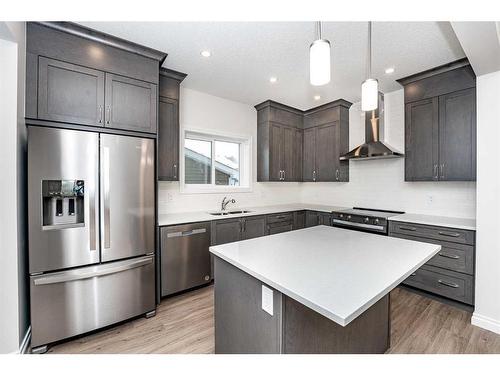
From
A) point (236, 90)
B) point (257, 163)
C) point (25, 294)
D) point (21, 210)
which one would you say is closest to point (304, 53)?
point (236, 90)

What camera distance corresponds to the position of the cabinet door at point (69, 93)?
6.04 ft

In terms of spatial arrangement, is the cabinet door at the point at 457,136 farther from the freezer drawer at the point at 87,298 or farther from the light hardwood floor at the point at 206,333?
the freezer drawer at the point at 87,298

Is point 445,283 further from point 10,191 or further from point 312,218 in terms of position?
point 10,191

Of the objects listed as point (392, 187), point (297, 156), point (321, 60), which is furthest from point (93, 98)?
point (392, 187)

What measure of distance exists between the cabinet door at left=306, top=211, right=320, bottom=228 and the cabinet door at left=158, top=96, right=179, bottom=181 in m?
2.29

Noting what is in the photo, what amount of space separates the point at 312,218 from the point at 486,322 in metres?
2.25

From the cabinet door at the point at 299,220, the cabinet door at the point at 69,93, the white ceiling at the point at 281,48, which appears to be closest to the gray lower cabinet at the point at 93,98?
the cabinet door at the point at 69,93

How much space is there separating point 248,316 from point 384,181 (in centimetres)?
317

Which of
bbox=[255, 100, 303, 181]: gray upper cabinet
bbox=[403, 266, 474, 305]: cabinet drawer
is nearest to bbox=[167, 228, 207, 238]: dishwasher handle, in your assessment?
bbox=[255, 100, 303, 181]: gray upper cabinet

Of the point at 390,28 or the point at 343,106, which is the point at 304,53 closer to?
the point at 390,28

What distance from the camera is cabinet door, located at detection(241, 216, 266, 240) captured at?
3.24m

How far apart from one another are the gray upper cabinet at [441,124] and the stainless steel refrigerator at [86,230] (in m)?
3.19

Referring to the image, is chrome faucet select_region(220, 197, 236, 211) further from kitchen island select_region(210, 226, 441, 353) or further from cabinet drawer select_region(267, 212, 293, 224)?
kitchen island select_region(210, 226, 441, 353)

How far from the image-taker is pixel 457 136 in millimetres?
2613
